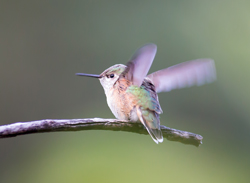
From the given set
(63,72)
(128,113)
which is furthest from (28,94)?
(128,113)

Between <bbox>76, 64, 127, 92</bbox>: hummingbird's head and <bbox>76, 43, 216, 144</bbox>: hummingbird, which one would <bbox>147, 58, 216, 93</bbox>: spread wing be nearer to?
<bbox>76, 43, 216, 144</bbox>: hummingbird

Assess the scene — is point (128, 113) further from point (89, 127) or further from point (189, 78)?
point (89, 127)

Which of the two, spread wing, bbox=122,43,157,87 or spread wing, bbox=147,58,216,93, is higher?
spread wing, bbox=122,43,157,87

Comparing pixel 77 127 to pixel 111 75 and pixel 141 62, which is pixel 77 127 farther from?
pixel 111 75

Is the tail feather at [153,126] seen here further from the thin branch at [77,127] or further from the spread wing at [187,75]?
the spread wing at [187,75]

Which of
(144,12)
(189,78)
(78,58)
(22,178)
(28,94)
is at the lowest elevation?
(22,178)

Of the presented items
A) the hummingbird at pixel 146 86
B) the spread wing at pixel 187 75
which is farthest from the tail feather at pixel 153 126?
the spread wing at pixel 187 75

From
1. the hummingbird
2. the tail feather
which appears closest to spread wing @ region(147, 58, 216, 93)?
the hummingbird
